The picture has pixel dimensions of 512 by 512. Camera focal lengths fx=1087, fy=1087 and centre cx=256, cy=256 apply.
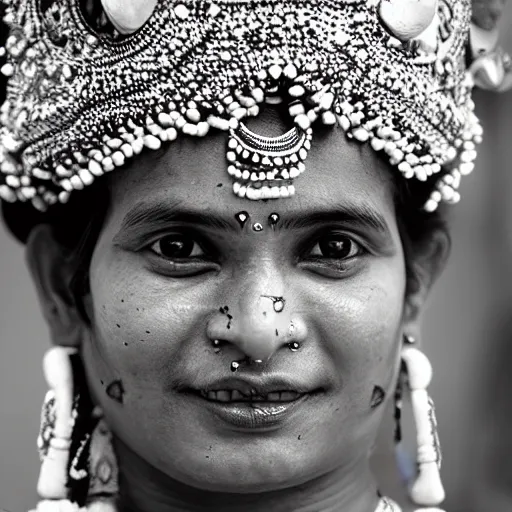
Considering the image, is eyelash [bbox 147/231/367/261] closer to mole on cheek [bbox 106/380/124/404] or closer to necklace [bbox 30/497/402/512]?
mole on cheek [bbox 106/380/124/404]

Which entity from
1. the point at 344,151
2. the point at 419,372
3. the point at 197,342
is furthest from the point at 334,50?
the point at 419,372

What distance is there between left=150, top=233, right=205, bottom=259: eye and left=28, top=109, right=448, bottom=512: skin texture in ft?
0.05

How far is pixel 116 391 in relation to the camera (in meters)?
2.29

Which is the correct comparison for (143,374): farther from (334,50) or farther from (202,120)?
(334,50)

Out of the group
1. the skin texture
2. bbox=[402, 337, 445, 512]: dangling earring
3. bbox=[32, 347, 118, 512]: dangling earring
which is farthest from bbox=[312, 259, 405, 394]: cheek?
bbox=[32, 347, 118, 512]: dangling earring

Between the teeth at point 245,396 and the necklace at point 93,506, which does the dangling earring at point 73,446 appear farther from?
the teeth at point 245,396

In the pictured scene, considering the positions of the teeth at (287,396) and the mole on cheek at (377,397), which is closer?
the teeth at (287,396)

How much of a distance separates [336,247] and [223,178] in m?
0.29

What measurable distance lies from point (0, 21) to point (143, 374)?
2.69 ft

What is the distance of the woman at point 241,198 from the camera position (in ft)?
6.89

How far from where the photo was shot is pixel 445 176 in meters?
2.38

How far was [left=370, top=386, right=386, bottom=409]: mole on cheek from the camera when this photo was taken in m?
2.29

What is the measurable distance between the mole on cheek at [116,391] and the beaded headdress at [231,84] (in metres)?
0.40

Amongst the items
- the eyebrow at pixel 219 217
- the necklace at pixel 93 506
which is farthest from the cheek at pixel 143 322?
the necklace at pixel 93 506
